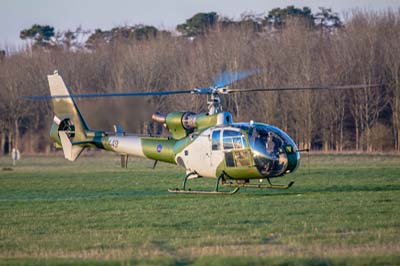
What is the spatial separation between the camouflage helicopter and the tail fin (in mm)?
1206

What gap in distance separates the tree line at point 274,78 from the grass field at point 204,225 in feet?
93.7

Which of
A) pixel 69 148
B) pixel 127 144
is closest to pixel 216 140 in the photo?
pixel 127 144

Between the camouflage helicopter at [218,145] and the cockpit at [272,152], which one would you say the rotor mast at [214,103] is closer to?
the camouflage helicopter at [218,145]

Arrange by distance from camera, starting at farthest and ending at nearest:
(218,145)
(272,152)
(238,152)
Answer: (218,145), (238,152), (272,152)

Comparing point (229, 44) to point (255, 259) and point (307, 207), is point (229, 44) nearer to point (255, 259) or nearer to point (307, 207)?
point (307, 207)

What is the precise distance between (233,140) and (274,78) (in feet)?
138

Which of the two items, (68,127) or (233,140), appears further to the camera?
(68,127)

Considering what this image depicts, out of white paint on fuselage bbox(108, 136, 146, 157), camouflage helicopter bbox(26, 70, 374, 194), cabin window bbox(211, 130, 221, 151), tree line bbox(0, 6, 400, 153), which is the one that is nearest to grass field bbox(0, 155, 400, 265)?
camouflage helicopter bbox(26, 70, 374, 194)

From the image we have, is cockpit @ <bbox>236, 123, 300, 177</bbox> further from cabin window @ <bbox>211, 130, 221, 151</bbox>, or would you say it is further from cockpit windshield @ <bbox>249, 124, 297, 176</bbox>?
cabin window @ <bbox>211, 130, 221, 151</bbox>

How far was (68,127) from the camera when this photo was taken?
2764cm

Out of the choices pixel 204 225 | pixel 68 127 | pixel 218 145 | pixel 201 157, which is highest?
pixel 68 127

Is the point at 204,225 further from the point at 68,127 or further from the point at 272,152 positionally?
the point at 68,127

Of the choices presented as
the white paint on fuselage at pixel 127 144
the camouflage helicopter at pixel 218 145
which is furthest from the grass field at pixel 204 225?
the white paint on fuselage at pixel 127 144

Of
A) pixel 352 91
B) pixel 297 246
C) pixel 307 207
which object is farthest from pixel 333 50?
pixel 297 246
